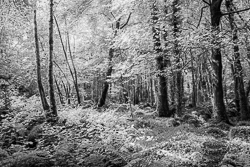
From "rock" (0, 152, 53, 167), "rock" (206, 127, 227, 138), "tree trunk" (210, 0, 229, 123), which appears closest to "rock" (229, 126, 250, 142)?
"rock" (206, 127, 227, 138)

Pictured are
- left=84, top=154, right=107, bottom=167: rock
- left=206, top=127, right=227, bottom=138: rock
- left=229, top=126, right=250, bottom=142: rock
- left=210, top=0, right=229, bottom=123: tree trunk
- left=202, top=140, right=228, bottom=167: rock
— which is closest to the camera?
left=202, top=140, right=228, bottom=167: rock

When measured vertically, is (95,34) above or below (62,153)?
above

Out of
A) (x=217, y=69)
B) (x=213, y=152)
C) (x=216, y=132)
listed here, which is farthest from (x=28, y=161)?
(x=217, y=69)

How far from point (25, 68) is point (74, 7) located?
8.41m

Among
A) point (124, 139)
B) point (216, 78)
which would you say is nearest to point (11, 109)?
point (124, 139)

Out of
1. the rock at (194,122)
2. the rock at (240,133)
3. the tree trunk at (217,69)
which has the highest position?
the tree trunk at (217,69)

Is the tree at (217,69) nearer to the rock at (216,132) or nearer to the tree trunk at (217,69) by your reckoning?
the tree trunk at (217,69)

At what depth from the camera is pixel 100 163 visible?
21.3ft

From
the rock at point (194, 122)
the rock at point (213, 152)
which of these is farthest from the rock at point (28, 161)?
the rock at point (194, 122)

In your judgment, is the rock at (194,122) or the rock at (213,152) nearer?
the rock at (213,152)

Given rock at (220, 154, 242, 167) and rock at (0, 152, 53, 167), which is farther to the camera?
rock at (0, 152, 53, 167)

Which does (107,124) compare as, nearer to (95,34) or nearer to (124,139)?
(124,139)

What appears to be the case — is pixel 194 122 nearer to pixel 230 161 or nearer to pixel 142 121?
pixel 142 121

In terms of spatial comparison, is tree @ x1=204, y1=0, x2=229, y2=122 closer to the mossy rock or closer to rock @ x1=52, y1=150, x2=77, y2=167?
the mossy rock
